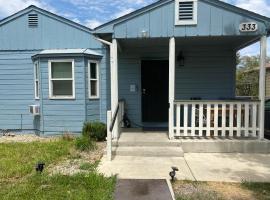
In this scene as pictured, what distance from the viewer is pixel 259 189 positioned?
14.4 feet

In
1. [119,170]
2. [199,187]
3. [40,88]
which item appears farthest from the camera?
[40,88]

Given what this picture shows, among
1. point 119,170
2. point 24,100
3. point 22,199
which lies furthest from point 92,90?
point 22,199

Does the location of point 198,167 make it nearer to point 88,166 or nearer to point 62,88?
point 88,166

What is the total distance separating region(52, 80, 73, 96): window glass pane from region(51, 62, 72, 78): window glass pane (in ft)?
0.68

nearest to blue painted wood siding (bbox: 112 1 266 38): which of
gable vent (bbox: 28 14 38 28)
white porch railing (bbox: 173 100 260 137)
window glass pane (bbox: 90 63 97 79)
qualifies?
white porch railing (bbox: 173 100 260 137)

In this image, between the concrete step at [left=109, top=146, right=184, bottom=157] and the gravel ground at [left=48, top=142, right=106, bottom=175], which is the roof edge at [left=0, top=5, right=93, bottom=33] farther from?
the concrete step at [left=109, top=146, right=184, bottom=157]

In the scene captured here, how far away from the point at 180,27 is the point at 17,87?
5880 millimetres

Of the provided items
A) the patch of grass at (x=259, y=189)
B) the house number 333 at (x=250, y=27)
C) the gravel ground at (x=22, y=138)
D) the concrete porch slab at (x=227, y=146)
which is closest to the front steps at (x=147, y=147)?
the concrete porch slab at (x=227, y=146)

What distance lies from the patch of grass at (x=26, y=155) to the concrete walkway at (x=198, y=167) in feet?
4.20

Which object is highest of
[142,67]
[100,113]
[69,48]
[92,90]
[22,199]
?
[69,48]

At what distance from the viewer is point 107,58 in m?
9.39

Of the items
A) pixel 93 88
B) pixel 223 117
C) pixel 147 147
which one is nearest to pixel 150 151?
pixel 147 147

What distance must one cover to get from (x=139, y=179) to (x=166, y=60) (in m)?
5.33

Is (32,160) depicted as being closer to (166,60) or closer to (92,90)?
(92,90)
